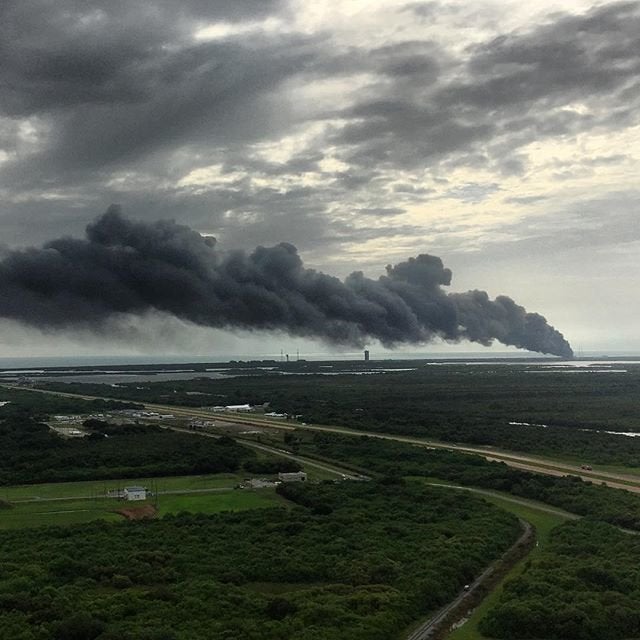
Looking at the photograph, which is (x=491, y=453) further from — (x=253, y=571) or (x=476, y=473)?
(x=253, y=571)

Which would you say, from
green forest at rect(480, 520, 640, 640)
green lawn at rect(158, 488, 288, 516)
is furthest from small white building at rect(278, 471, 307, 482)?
green forest at rect(480, 520, 640, 640)

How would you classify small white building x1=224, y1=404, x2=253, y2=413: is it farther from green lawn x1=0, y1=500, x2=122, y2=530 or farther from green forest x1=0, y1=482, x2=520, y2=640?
green forest x1=0, y1=482, x2=520, y2=640

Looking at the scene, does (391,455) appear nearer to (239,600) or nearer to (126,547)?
(126,547)

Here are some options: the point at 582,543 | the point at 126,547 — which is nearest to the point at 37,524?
the point at 126,547

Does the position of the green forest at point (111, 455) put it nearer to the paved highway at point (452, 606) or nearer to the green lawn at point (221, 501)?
the green lawn at point (221, 501)

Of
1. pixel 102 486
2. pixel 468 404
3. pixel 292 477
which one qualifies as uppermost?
pixel 468 404

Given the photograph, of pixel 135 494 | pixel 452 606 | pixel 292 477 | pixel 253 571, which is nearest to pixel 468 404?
pixel 292 477

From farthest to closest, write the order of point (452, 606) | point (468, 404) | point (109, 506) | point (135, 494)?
1. point (468, 404)
2. point (135, 494)
3. point (109, 506)
4. point (452, 606)
